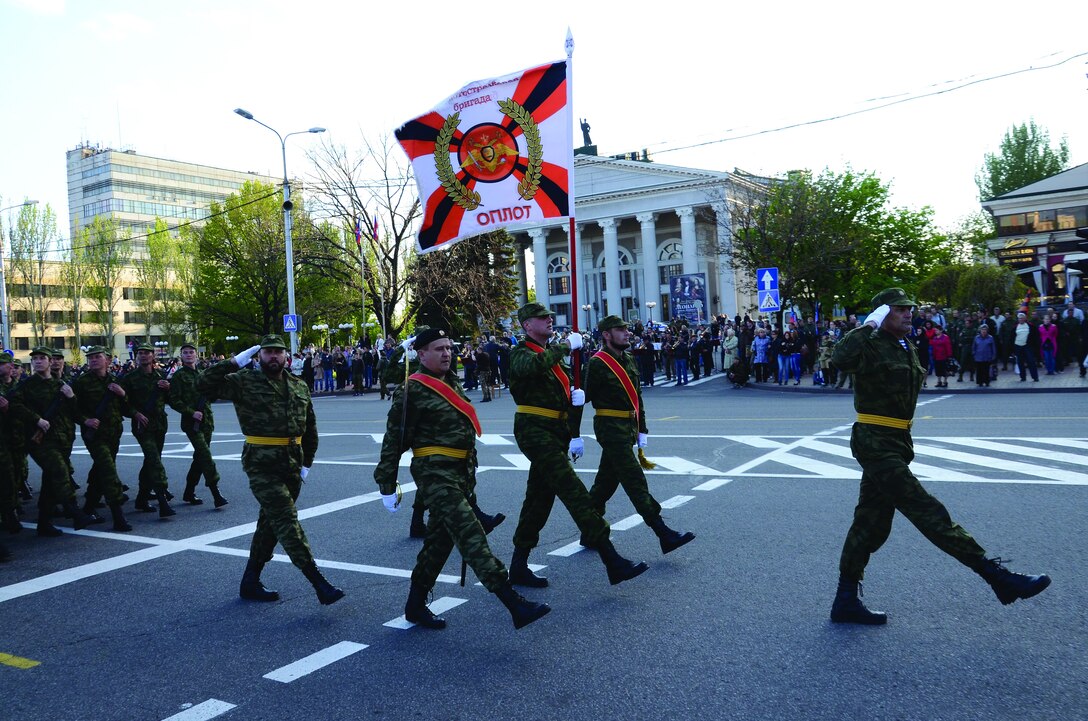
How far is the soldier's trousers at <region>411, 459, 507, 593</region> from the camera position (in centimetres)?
501

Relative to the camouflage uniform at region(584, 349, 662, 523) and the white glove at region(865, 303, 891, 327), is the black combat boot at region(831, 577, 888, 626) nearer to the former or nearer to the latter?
the white glove at region(865, 303, 891, 327)

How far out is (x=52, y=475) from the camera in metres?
9.38

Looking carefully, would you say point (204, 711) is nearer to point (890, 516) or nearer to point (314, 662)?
point (314, 662)

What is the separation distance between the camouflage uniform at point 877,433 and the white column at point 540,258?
72.1 meters

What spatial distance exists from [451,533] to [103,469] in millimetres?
5839

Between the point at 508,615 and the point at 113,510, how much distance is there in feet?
18.3

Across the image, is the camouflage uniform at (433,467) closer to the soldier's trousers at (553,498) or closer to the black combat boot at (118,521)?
the soldier's trousers at (553,498)

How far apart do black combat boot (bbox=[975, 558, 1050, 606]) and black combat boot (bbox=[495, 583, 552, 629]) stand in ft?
7.83

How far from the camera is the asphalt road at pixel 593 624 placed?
13.7 ft

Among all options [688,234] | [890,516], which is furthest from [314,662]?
[688,234]

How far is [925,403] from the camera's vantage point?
18328mm

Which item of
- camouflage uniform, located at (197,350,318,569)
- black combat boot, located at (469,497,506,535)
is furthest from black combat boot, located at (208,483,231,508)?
camouflage uniform, located at (197,350,318,569)

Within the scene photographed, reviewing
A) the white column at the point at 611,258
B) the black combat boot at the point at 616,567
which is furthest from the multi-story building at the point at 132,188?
the black combat boot at the point at 616,567

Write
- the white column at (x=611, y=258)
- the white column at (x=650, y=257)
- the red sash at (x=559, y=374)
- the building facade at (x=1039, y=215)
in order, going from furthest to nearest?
1. the white column at (x=611, y=258)
2. the white column at (x=650, y=257)
3. the building facade at (x=1039, y=215)
4. the red sash at (x=559, y=374)
